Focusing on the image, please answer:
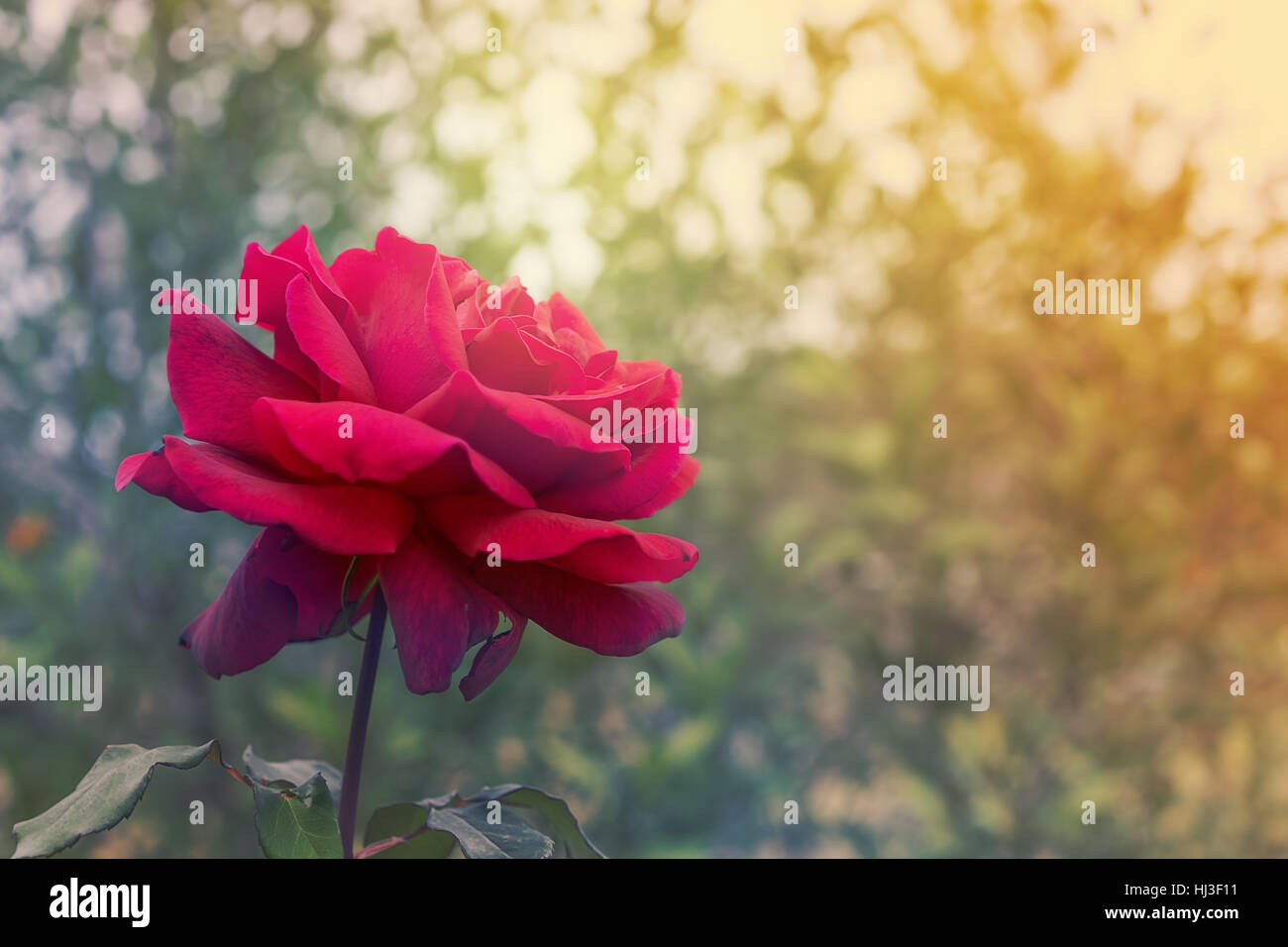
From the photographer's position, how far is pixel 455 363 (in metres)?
0.34

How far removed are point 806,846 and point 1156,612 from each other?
1.92ft

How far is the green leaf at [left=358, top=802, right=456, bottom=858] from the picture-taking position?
38cm

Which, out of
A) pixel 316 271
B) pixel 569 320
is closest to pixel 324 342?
pixel 316 271

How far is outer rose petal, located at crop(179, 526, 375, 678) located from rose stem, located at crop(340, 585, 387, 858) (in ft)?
0.08

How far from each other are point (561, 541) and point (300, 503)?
3.5 inches

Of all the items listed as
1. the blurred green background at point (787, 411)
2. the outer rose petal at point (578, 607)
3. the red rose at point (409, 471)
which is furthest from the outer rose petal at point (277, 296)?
the blurred green background at point (787, 411)

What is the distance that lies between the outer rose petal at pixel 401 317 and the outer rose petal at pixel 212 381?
4 centimetres

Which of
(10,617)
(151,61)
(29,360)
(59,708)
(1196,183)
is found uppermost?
(151,61)

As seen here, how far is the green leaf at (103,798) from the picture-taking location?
316mm

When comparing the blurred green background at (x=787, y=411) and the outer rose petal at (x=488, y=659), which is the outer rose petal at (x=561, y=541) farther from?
the blurred green background at (x=787, y=411)

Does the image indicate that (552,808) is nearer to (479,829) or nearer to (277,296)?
(479,829)

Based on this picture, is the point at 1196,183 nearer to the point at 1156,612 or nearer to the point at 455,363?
the point at 1156,612

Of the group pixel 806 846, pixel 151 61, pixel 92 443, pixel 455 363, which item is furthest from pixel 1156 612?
pixel 151 61

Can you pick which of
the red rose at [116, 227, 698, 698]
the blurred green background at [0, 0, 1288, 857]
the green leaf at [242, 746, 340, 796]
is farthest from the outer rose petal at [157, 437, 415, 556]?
the blurred green background at [0, 0, 1288, 857]
